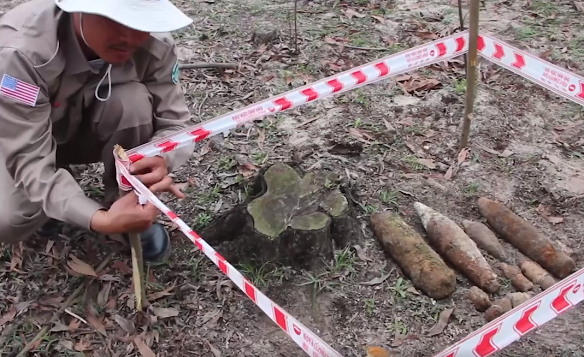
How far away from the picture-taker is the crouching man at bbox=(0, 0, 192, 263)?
2061 millimetres

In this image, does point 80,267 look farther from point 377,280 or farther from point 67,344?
point 377,280

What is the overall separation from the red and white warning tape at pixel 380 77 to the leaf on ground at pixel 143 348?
55 centimetres

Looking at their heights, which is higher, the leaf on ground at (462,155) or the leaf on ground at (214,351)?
the leaf on ground at (214,351)

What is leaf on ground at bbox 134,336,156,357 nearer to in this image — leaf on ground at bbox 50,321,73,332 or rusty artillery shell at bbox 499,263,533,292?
leaf on ground at bbox 50,321,73,332

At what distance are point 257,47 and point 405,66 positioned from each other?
1.65 m

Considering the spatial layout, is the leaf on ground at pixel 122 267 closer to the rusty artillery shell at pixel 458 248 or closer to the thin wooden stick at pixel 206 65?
the rusty artillery shell at pixel 458 248

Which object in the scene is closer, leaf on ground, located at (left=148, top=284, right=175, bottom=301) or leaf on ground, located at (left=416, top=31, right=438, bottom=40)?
leaf on ground, located at (left=148, top=284, right=175, bottom=301)

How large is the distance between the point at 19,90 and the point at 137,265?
753 mm

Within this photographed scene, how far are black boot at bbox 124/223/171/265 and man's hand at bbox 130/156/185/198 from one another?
49cm

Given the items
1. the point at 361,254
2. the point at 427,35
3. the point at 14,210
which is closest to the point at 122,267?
the point at 14,210

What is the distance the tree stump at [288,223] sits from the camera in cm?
256

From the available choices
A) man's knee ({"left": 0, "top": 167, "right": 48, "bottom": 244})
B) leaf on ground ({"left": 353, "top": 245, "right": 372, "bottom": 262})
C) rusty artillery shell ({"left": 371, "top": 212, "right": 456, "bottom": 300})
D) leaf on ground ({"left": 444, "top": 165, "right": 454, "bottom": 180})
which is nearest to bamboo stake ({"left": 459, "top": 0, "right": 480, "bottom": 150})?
leaf on ground ({"left": 444, "top": 165, "right": 454, "bottom": 180})

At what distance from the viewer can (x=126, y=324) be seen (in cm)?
251

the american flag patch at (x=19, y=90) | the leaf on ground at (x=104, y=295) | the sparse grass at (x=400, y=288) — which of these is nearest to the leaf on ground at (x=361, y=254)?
the sparse grass at (x=400, y=288)
